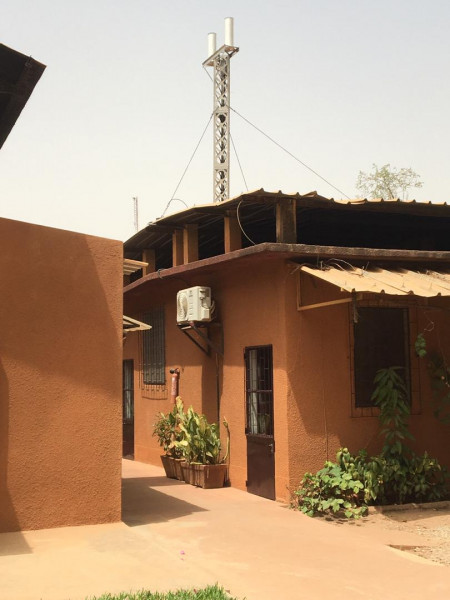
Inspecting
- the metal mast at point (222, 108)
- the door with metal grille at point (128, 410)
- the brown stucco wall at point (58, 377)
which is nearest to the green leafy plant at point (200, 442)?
the brown stucco wall at point (58, 377)

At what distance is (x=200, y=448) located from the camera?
10.9 m

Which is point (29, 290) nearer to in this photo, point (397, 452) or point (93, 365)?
point (93, 365)

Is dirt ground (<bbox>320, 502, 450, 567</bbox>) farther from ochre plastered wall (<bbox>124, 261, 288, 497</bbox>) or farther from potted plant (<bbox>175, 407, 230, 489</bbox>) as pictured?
potted plant (<bbox>175, 407, 230, 489</bbox>)

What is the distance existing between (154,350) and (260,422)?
450cm

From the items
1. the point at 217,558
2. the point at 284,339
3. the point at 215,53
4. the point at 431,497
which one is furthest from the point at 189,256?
the point at 215,53

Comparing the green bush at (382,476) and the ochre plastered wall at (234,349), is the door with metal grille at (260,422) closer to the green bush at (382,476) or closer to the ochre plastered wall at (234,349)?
the ochre plastered wall at (234,349)

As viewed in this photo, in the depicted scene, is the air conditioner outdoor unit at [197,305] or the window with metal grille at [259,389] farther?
the air conditioner outdoor unit at [197,305]

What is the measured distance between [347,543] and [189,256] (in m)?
5.62

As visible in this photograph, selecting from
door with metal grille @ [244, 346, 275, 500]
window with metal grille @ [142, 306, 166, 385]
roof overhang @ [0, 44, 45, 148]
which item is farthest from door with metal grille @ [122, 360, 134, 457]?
roof overhang @ [0, 44, 45, 148]

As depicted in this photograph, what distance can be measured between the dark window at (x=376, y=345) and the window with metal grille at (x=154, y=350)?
483 centimetres

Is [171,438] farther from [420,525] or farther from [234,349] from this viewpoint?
[420,525]

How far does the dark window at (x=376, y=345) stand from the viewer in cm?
980

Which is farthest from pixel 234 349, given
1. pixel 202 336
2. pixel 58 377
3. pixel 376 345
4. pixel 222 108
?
pixel 222 108

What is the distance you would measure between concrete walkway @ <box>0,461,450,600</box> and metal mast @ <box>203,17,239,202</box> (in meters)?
15.0
